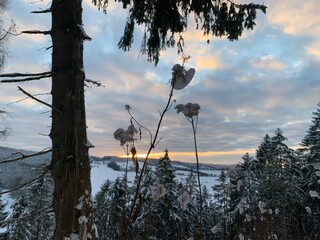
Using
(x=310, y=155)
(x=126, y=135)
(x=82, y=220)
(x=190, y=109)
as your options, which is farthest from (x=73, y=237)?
(x=310, y=155)

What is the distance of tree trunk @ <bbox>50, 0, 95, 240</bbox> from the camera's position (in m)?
2.12

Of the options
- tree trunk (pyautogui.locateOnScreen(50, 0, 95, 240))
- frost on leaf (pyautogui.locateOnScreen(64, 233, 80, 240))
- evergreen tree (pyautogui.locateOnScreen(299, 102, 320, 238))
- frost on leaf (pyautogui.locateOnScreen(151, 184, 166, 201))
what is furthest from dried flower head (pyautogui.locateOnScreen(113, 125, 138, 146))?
evergreen tree (pyautogui.locateOnScreen(299, 102, 320, 238))

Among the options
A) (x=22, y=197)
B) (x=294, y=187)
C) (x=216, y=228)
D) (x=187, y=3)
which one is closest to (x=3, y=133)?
(x=187, y=3)

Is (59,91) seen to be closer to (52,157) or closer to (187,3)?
(52,157)

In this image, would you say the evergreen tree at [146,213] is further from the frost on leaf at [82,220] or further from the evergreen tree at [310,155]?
the evergreen tree at [310,155]

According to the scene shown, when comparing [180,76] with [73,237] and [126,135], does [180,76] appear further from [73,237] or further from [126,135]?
[73,237]

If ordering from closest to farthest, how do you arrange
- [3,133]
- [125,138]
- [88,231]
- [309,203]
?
[125,138], [88,231], [3,133], [309,203]

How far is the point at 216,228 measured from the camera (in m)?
2.44

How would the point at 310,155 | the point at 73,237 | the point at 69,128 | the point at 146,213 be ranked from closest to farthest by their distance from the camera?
1. the point at 73,237
2. the point at 69,128
3. the point at 146,213
4. the point at 310,155

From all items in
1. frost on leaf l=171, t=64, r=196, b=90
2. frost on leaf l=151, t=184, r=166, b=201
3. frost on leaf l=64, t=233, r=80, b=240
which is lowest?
frost on leaf l=64, t=233, r=80, b=240

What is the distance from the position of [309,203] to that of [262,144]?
9.07 m

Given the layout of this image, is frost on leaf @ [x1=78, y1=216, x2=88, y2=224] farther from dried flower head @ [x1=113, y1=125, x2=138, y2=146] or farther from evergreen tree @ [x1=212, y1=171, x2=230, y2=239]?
evergreen tree @ [x1=212, y1=171, x2=230, y2=239]

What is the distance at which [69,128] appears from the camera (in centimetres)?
230

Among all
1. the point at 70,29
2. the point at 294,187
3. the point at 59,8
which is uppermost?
the point at 59,8
